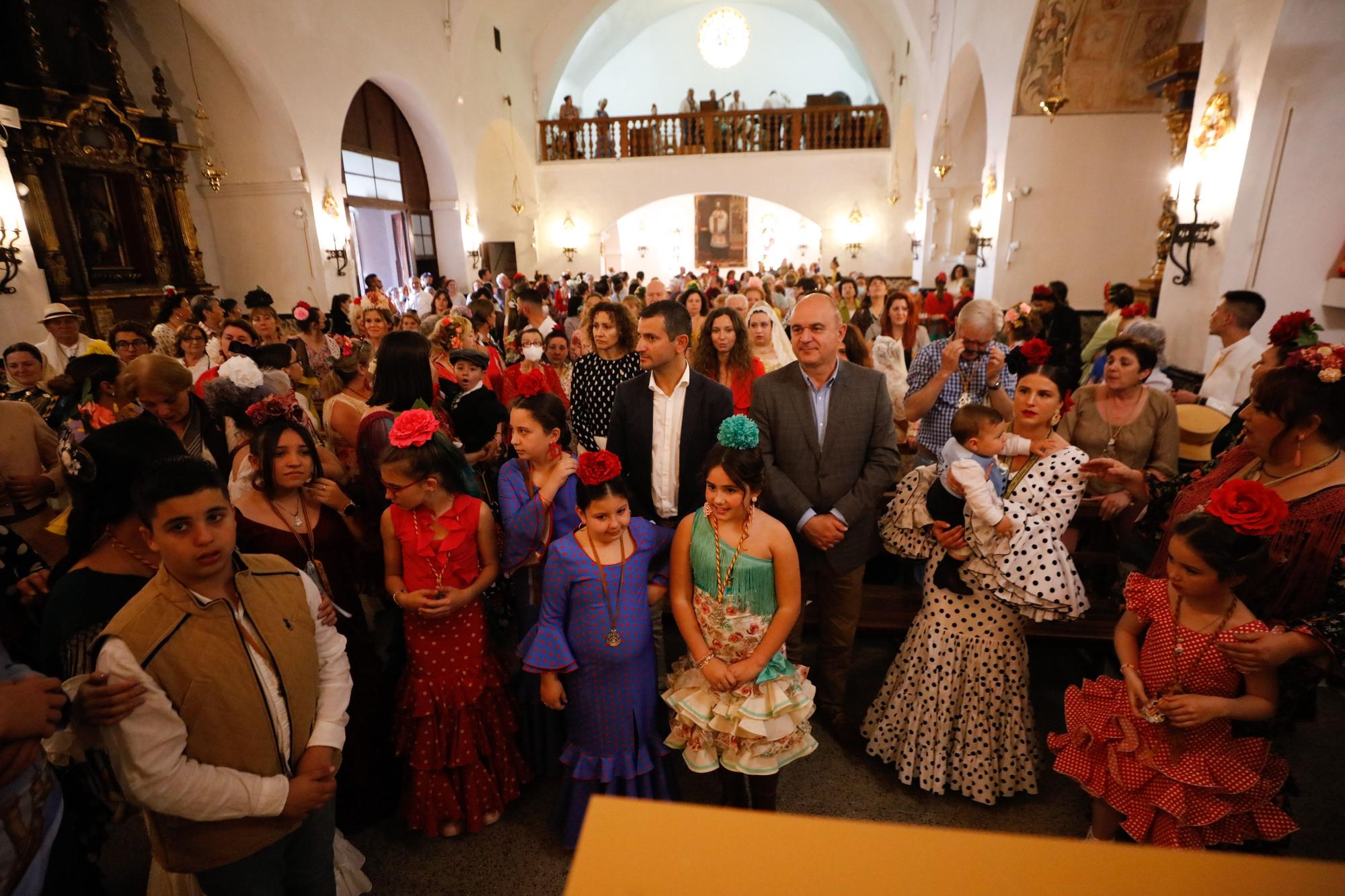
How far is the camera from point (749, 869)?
2.38 feet

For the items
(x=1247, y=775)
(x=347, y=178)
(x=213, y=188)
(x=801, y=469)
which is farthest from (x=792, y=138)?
(x=1247, y=775)

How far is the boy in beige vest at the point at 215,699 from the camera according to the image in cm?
134

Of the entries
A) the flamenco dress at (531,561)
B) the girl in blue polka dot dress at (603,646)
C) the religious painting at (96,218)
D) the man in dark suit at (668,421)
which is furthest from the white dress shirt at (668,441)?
the religious painting at (96,218)

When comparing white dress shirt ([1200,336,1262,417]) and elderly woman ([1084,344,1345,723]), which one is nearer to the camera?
elderly woman ([1084,344,1345,723])

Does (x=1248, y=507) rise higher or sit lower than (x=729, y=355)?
lower

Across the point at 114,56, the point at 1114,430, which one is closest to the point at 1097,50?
the point at 1114,430

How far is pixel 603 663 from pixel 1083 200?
9.66 meters

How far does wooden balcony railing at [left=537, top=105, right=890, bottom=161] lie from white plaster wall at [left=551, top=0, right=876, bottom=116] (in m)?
5.16

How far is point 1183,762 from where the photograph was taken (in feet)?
6.19

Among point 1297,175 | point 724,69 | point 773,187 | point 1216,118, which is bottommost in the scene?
point 1297,175

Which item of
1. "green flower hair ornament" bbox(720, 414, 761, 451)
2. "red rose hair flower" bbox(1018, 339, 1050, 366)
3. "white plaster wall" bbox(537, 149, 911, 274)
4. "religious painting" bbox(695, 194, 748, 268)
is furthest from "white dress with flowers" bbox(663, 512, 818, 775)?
"religious painting" bbox(695, 194, 748, 268)

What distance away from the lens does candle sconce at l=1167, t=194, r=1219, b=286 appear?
5.27 metres

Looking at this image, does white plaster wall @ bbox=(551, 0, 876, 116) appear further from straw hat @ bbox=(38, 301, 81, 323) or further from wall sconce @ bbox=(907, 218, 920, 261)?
straw hat @ bbox=(38, 301, 81, 323)

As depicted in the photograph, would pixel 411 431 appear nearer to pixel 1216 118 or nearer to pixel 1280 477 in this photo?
pixel 1280 477
